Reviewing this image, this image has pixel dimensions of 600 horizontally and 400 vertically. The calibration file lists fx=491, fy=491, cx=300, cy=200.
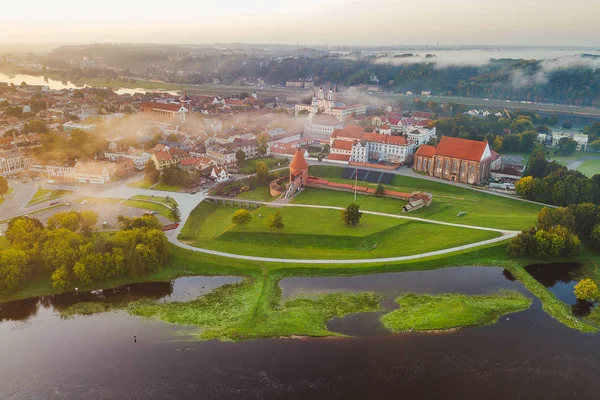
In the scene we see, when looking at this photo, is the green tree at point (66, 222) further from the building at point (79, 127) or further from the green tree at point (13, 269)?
the building at point (79, 127)

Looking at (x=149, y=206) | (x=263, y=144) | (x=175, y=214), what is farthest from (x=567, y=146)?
(x=149, y=206)

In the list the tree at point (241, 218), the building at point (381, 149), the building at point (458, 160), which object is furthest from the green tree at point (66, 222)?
the building at point (458, 160)

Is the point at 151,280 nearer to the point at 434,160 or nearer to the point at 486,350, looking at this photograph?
the point at 486,350

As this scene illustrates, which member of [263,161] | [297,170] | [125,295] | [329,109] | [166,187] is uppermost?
[329,109]

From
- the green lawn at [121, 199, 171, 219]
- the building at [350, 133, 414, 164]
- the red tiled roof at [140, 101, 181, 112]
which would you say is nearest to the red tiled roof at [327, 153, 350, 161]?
the building at [350, 133, 414, 164]

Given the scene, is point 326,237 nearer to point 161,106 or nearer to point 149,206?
point 149,206

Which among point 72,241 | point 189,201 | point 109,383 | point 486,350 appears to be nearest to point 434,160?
point 189,201

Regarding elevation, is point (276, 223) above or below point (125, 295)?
above
